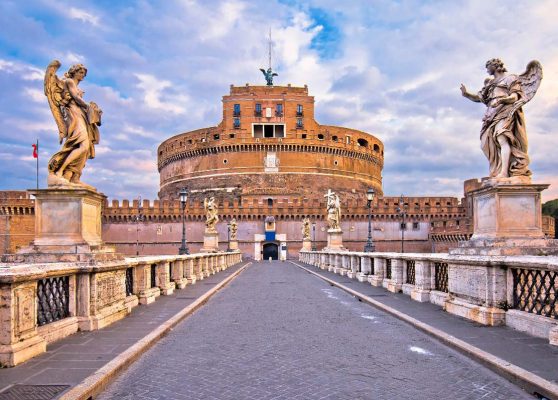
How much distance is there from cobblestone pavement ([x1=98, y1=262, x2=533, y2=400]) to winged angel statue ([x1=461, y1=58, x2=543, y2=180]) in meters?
2.99

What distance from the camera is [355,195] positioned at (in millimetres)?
81438

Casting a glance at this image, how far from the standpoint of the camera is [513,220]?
809 cm

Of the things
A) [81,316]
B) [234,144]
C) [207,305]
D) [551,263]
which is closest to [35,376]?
[81,316]

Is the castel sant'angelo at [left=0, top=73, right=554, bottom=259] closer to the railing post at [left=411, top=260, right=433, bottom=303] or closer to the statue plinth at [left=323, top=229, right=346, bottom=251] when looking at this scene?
the statue plinth at [left=323, top=229, right=346, bottom=251]

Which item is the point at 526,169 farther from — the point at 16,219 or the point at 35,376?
the point at 16,219

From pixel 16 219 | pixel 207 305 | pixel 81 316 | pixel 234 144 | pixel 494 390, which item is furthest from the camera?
pixel 234 144

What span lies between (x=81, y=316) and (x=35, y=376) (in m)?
2.35

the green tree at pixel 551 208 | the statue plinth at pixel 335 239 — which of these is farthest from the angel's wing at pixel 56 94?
the green tree at pixel 551 208

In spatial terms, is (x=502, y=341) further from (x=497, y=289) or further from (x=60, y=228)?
(x=60, y=228)

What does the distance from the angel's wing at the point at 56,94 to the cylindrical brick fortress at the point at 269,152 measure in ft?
218

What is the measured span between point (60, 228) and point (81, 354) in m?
2.61

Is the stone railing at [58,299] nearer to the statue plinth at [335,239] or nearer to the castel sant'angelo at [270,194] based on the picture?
the statue plinth at [335,239]

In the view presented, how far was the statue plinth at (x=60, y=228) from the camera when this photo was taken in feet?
25.2

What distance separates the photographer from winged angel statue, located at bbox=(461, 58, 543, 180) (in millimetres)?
8375
